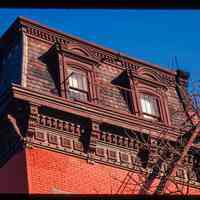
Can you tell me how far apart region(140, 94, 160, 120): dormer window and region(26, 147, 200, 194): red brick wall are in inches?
119

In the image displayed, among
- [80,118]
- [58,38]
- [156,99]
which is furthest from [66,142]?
[156,99]

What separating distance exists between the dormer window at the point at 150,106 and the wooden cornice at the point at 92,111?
4.66ft

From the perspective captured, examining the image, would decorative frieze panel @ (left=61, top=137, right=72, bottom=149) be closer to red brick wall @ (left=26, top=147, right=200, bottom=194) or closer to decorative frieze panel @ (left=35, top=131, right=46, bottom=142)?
red brick wall @ (left=26, top=147, right=200, bottom=194)

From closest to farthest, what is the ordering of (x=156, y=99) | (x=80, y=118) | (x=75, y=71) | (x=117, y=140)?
1. (x=80, y=118)
2. (x=117, y=140)
3. (x=75, y=71)
4. (x=156, y=99)

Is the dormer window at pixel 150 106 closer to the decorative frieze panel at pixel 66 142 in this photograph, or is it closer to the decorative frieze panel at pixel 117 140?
the decorative frieze panel at pixel 117 140

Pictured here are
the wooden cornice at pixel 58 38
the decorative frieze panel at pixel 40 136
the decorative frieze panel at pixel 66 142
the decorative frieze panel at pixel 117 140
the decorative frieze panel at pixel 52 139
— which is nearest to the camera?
the decorative frieze panel at pixel 40 136

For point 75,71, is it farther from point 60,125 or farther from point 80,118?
point 60,125

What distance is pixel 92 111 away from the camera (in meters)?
13.4

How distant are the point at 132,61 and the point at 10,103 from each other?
6.00 m

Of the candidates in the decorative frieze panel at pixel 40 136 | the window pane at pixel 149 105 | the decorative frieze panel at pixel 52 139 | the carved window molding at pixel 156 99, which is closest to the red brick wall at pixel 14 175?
the decorative frieze panel at pixel 40 136

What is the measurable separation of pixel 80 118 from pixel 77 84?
211cm

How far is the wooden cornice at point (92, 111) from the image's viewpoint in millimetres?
12562

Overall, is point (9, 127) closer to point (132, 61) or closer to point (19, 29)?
point (19, 29)
